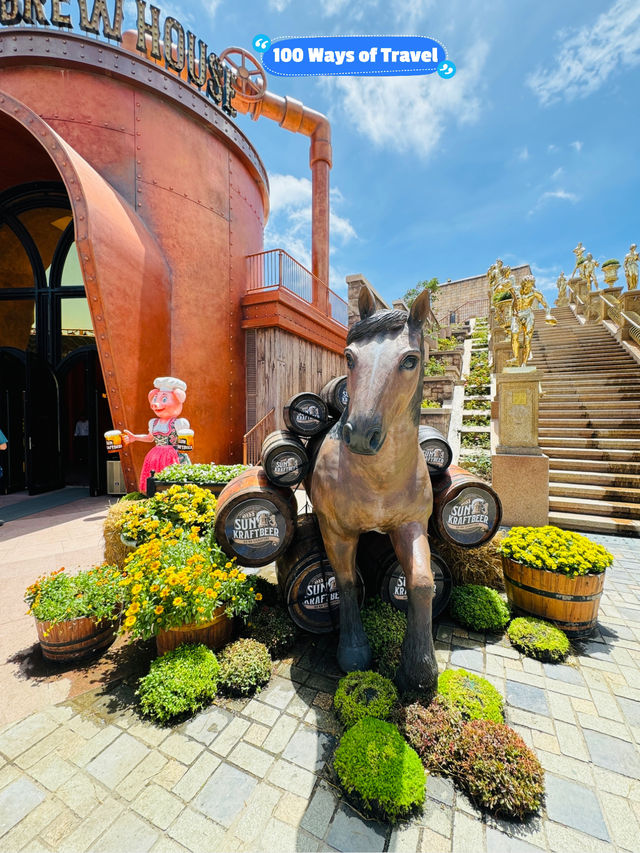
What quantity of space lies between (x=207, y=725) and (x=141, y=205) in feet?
32.2

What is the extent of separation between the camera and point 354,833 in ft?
5.35

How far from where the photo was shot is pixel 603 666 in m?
2.76

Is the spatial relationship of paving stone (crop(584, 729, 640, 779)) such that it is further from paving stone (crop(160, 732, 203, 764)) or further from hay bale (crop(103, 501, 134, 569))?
hay bale (crop(103, 501, 134, 569))

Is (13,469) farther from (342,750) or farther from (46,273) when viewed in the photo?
(342,750)

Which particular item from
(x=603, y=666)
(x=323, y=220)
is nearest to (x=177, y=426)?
(x=603, y=666)

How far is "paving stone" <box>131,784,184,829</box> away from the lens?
1664 mm

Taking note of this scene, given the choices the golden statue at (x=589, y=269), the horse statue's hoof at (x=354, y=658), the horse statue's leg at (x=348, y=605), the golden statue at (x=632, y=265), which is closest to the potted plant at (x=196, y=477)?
the horse statue's leg at (x=348, y=605)

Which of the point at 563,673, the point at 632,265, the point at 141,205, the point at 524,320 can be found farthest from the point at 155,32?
the point at 632,265

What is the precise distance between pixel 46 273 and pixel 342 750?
1262 centimetres

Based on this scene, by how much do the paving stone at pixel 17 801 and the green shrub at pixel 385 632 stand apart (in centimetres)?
215

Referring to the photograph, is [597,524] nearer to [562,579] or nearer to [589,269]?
[562,579]

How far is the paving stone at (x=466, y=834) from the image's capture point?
156cm

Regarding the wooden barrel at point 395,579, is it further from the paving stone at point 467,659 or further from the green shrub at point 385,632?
the paving stone at point 467,659

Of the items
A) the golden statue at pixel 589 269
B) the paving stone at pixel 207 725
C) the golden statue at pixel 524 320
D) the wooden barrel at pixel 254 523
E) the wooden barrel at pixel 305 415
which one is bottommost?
the paving stone at pixel 207 725
